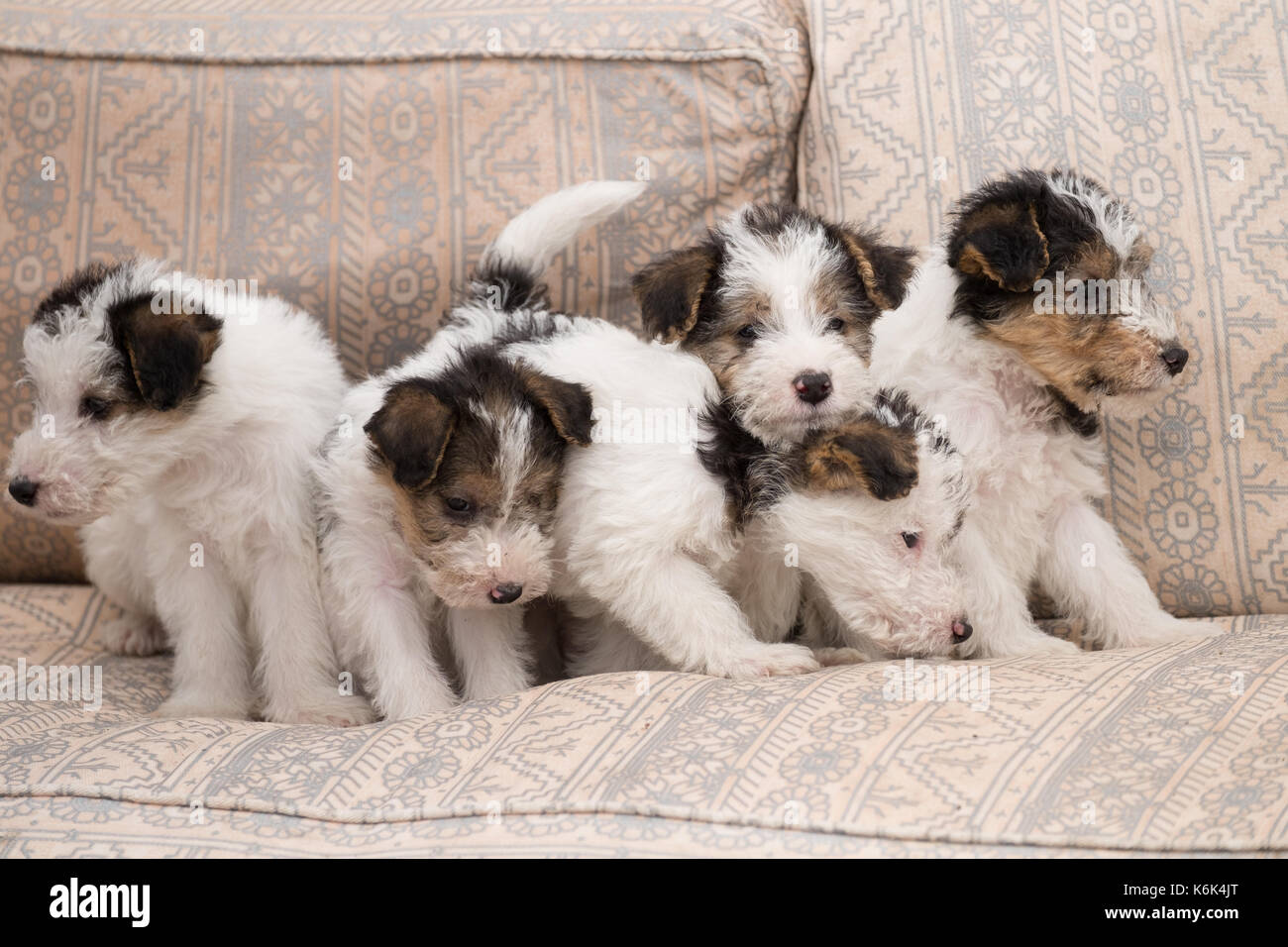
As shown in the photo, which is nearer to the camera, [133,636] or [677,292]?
[677,292]

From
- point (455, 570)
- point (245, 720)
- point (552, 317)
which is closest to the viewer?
point (455, 570)

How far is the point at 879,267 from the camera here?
3.13 m

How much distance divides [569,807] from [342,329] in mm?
2107

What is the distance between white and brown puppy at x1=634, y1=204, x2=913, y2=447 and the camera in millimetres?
2949

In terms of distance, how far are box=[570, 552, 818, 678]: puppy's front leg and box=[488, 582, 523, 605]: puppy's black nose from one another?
0.68 feet

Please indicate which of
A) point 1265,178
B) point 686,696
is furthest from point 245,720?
point 1265,178

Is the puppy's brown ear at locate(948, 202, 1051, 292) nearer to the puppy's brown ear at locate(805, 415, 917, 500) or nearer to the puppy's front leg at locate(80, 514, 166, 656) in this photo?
the puppy's brown ear at locate(805, 415, 917, 500)

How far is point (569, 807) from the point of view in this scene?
228cm

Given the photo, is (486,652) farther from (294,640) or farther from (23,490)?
(23,490)

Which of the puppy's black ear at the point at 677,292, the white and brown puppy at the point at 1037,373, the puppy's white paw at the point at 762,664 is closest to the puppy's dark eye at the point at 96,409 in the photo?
the puppy's black ear at the point at 677,292

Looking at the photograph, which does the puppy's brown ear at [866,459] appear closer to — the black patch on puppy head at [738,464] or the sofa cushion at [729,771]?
the black patch on puppy head at [738,464]

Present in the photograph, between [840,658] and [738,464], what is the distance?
1.91ft

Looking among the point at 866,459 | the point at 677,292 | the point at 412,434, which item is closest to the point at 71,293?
the point at 412,434
